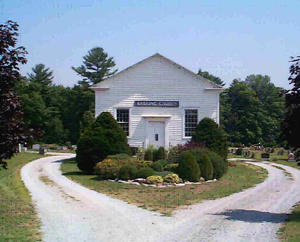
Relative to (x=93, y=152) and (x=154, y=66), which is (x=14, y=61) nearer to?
(x=93, y=152)

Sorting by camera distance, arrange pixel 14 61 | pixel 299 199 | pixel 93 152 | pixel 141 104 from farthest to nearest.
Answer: pixel 141 104, pixel 93 152, pixel 299 199, pixel 14 61

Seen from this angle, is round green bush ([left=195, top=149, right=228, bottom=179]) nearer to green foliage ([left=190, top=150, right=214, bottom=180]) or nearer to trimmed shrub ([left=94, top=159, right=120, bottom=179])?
green foliage ([left=190, top=150, right=214, bottom=180])

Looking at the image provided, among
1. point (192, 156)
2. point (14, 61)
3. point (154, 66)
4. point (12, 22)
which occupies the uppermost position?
point (154, 66)

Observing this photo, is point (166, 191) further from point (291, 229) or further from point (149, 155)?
point (149, 155)

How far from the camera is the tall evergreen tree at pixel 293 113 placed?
11305 millimetres

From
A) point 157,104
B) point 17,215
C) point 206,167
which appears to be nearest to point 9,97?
point 17,215

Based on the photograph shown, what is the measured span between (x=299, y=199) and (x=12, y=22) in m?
11.0

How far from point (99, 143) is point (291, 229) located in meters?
14.0

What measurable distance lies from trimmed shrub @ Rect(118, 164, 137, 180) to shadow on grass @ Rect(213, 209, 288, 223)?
732 centimetres

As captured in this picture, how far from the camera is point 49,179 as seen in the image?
20.1m

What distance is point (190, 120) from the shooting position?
29.8 meters

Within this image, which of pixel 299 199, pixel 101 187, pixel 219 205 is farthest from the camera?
pixel 101 187

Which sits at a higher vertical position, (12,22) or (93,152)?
(12,22)

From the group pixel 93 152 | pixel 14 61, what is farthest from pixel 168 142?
pixel 14 61
